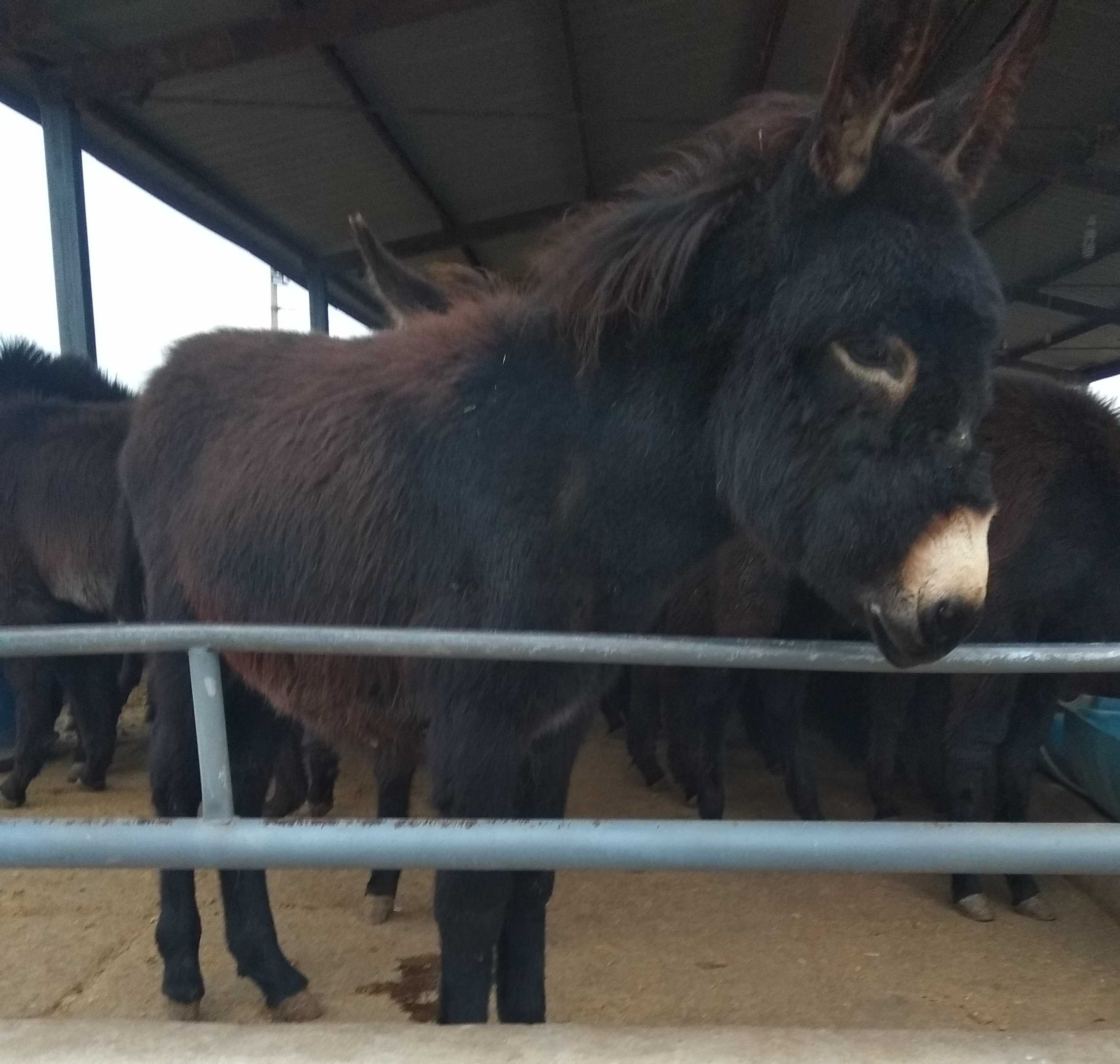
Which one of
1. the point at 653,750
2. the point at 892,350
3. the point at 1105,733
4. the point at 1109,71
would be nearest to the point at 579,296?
the point at 892,350

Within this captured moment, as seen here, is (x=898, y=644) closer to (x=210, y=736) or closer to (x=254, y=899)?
(x=210, y=736)

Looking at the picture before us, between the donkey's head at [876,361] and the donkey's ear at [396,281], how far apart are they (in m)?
1.72

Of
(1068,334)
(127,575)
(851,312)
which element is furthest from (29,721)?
(1068,334)

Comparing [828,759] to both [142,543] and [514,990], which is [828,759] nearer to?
[514,990]

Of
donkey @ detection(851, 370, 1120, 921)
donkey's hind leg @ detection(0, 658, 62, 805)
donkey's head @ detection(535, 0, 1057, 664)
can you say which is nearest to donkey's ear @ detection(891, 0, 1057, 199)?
donkey's head @ detection(535, 0, 1057, 664)

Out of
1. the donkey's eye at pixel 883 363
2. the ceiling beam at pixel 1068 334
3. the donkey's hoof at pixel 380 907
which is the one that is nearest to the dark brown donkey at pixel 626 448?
the donkey's eye at pixel 883 363

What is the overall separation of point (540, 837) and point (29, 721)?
4.42 m

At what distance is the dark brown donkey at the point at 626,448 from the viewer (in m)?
1.41

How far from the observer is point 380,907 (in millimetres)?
3264

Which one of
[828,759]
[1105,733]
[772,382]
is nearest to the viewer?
[772,382]

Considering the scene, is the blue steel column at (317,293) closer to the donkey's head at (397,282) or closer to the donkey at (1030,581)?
the donkey's head at (397,282)

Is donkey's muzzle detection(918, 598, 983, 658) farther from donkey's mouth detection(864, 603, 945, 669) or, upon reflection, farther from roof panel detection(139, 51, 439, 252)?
roof panel detection(139, 51, 439, 252)

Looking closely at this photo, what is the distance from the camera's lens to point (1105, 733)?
364 centimetres

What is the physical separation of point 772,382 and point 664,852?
2.72 feet
